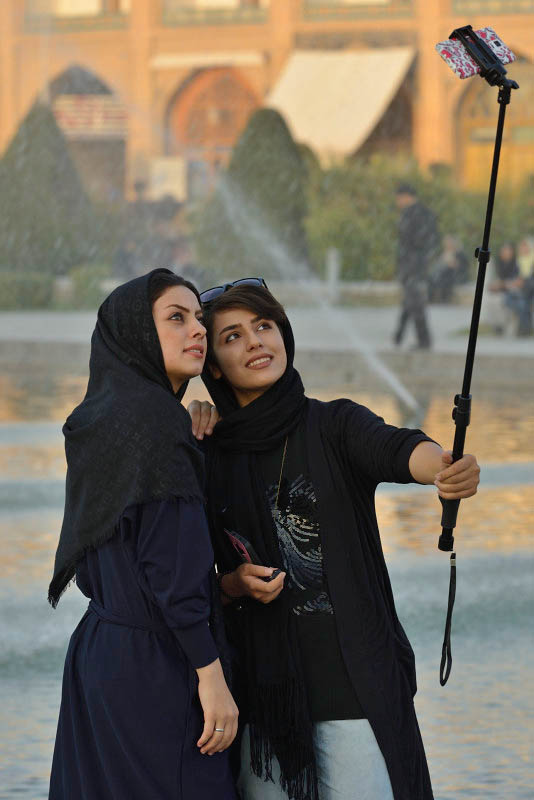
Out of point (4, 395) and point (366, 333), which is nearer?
point (4, 395)

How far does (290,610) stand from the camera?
104 inches

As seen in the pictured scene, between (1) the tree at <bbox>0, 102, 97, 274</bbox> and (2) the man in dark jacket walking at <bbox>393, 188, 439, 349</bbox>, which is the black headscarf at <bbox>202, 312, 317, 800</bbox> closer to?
(2) the man in dark jacket walking at <bbox>393, 188, 439, 349</bbox>

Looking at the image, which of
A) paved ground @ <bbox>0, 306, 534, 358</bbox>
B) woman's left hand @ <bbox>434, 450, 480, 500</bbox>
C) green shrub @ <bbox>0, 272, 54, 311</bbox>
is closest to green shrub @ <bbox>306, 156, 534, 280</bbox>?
paved ground @ <bbox>0, 306, 534, 358</bbox>

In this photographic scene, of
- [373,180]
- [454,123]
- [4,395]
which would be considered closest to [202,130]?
[454,123]

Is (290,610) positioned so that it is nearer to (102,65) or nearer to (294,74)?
(294,74)

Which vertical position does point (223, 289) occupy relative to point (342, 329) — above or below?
above

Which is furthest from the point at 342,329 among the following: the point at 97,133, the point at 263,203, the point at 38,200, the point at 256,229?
the point at 97,133

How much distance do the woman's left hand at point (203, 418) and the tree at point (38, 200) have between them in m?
21.4

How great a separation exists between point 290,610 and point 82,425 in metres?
0.47

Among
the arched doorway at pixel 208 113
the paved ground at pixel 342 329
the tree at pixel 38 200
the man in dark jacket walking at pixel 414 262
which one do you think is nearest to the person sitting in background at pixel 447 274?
the paved ground at pixel 342 329

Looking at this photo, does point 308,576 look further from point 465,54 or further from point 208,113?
point 208,113

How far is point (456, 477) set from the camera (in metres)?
2.56

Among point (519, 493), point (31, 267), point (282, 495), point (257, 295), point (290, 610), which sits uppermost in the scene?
point (257, 295)

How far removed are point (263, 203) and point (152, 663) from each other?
21.9m
